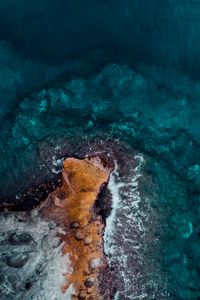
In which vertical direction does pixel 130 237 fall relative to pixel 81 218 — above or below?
below

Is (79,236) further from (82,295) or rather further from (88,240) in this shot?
(82,295)

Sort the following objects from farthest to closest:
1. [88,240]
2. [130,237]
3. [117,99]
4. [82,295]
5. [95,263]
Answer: [117,99] < [130,237] < [88,240] < [95,263] < [82,295]

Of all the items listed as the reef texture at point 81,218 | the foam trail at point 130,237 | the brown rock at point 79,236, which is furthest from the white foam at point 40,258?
the foam trail at point 130,237

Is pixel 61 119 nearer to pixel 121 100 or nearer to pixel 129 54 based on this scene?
pixel 121 100

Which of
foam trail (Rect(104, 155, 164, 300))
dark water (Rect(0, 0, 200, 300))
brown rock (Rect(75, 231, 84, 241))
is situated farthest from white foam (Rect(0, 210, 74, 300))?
foam trail (Rect(104, 155, 164, 300))

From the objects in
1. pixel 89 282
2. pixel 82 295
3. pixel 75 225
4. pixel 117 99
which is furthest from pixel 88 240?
pixel 117 99

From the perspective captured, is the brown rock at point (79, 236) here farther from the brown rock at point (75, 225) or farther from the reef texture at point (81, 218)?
the brown rock at point (75, 225)
